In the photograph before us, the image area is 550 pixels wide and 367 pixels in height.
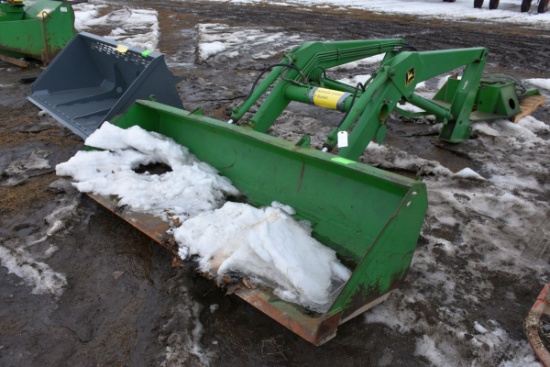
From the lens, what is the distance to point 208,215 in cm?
323

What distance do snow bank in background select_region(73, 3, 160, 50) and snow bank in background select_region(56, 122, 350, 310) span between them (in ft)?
23.3

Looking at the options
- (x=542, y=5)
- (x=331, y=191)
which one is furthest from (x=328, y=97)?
(x=542, y=5)

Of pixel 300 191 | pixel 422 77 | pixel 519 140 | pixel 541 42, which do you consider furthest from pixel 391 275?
pixel 541 42

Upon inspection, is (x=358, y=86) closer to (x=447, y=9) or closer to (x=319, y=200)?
(x=319, y=200)

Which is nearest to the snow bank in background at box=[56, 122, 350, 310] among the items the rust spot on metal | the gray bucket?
the gray bucket

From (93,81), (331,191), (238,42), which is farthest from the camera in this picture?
(238,42)

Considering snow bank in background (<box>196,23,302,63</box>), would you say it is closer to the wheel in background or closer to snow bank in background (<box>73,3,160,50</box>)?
snow bank in background (<box>73,3,160,50</box>)

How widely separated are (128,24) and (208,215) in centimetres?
1270

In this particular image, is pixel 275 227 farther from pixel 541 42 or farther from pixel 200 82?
pixel 541 42

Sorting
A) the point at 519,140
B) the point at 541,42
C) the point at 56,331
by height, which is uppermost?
the point at 541,42

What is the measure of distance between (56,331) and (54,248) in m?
0.89

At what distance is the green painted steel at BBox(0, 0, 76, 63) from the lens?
8.12m

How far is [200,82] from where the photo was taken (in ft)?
26.2

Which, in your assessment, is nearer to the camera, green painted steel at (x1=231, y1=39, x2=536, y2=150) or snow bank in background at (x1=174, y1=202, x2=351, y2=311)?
snow bank in background at (x1=174, y1=202, x2=351, y2=311)
